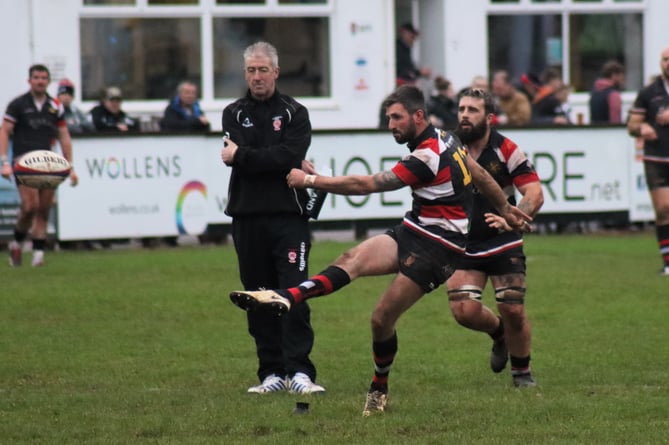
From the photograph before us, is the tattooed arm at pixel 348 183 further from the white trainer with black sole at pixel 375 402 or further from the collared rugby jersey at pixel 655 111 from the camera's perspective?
the collared rugby jersey at pixel 655 111

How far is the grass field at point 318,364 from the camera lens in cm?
834

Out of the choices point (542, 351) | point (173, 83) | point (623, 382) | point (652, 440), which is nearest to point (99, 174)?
point (173, 83)

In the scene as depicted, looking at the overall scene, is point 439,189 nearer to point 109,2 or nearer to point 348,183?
point 348,183

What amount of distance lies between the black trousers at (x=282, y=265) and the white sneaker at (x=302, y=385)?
0.05m

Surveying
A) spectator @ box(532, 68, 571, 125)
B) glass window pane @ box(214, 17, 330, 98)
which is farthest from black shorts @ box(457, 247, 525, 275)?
glass window pane @ box(214, 17, 330, 98)

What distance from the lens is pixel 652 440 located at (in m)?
7.93

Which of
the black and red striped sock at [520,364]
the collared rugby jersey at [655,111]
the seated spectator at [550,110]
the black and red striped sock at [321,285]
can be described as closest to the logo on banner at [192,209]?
the seated spectator at [550,110]

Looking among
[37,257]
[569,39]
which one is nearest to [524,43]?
[569,39]

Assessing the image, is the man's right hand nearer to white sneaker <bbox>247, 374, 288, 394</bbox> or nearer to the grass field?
the grass field

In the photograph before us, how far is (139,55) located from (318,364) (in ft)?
49.8

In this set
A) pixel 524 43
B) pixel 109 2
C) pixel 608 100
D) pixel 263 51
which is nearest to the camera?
pixel 263 51

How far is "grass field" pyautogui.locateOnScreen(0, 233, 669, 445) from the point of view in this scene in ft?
27.3

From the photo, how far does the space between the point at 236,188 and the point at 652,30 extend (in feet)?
64.2

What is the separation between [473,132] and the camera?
384 inches
